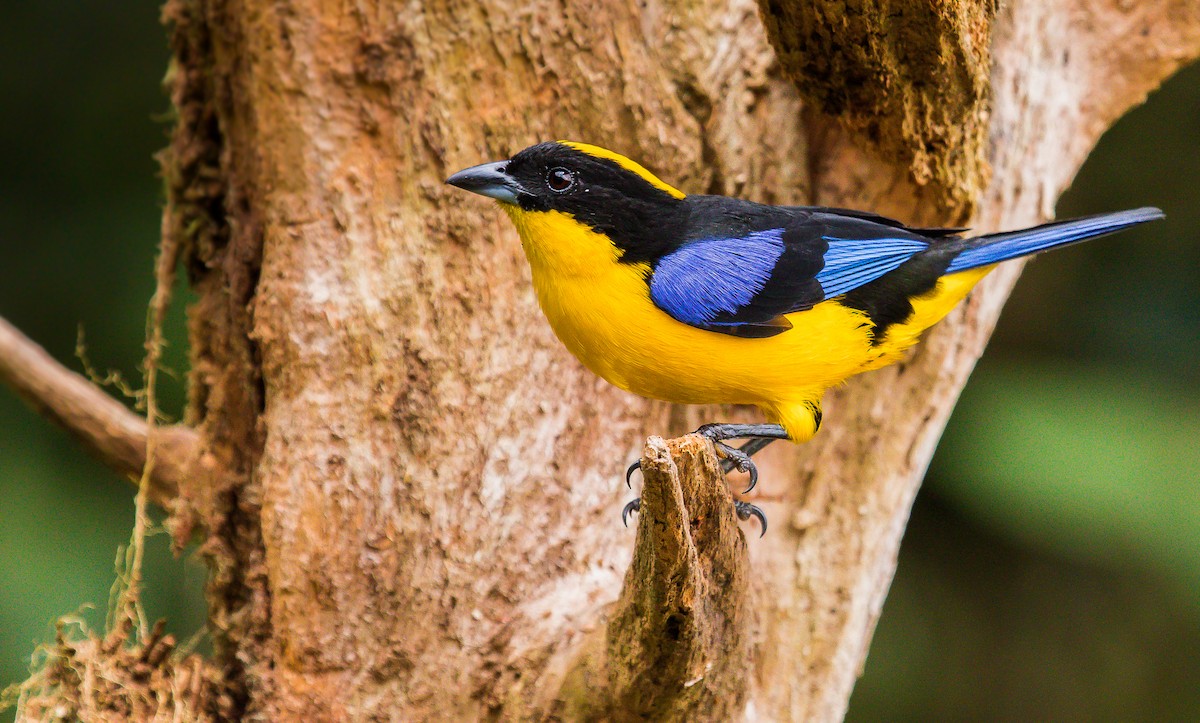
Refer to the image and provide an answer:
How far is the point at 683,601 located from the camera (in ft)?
8.56

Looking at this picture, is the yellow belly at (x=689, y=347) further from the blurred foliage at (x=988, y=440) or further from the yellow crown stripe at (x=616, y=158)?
the blurred foliage at (x=988, y=440)

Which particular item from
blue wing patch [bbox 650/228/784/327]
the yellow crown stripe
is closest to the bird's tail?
blue wing patch [bbox 650/228/784/327]

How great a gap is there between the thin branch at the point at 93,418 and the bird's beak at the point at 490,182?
1447 mm

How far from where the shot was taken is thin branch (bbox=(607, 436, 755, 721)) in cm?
250

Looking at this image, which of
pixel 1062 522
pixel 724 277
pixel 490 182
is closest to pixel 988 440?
pixel 1062 522

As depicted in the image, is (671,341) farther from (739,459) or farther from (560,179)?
(560,179)

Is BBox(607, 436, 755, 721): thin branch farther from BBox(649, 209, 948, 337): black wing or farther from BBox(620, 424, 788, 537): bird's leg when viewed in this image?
BBox(649, 209, 948, 337): black wing

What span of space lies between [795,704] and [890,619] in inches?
78.4

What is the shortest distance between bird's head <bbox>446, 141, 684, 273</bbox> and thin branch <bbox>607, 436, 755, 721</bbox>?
944 millimetres

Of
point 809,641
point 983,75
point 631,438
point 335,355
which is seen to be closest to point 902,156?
point 983,75

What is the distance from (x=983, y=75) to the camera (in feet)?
10.9

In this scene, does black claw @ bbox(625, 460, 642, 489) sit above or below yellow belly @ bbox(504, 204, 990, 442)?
below

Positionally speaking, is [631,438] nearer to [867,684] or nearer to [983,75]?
[983,75]

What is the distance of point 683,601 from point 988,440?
2.64 metres
